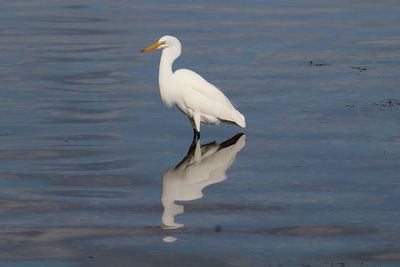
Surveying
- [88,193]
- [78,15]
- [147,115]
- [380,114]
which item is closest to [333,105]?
[380,114]

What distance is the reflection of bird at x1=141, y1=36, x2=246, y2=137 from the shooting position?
15.7 meters

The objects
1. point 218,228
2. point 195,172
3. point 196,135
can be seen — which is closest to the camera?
point 218,228

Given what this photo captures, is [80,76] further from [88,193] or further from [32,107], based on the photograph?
[88,193]

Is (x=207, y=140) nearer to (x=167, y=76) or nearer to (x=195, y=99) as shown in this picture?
(x=195, y=99)

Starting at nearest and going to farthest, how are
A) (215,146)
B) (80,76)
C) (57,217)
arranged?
(57,217), (215,146), (80,76)

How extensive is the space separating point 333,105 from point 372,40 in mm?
6216

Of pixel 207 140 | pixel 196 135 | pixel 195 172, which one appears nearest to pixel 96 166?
pixel 195 172

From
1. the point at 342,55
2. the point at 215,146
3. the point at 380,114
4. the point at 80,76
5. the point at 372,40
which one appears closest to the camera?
the point at 215,146

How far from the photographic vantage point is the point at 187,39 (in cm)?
2305

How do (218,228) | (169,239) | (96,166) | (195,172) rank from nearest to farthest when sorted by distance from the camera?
(169,239) → (218,228) → (195,172) → (96,166)

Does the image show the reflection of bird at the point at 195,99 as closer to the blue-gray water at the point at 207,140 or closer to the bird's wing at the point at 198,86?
the bird's wing at the point at 198,86

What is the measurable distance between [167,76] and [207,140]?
50.4 inches

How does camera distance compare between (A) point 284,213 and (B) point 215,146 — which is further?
(B) point 215,146

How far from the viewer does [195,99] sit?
624 inches
